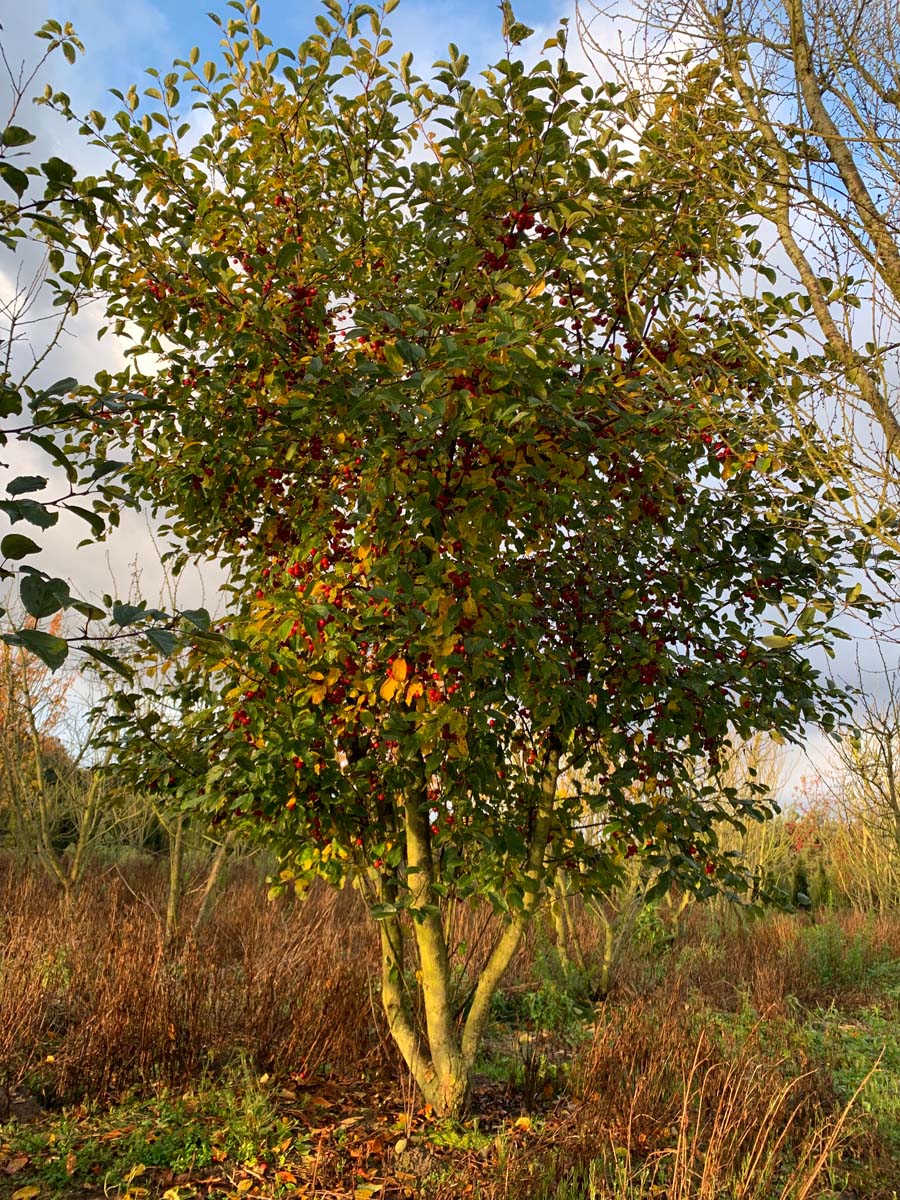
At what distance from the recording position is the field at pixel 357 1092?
318cm

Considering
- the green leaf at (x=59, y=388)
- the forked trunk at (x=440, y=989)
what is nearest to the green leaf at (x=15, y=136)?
the green leaf at (x=59, y=388)

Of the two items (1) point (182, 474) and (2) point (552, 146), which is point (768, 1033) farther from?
(2) point (552, 146)

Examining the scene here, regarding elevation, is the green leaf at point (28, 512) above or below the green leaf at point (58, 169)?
below

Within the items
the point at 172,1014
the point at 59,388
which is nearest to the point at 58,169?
the point at 59,388

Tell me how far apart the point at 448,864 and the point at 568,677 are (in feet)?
2.76

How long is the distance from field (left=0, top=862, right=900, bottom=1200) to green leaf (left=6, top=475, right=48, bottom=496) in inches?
101

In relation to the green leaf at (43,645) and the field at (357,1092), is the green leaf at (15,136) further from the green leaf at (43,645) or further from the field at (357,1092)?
the field at (357,1092)

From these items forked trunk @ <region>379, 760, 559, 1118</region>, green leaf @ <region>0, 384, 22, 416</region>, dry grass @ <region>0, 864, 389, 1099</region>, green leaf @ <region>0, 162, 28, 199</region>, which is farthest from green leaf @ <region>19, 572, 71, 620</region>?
dry grass @ <region>0, 864, 389, 1099</region>

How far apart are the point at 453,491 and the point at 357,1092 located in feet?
9.16

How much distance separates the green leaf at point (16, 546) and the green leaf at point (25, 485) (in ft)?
0.55

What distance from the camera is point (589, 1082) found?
153 inches

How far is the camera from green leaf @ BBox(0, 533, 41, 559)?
135cm

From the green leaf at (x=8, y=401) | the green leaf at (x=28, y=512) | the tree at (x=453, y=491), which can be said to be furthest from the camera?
the tree at (x=453, y=491)

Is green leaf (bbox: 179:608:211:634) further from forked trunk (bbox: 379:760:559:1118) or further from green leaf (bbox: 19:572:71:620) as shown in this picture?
forked trunk (bbox: 379:760:559:1118)
